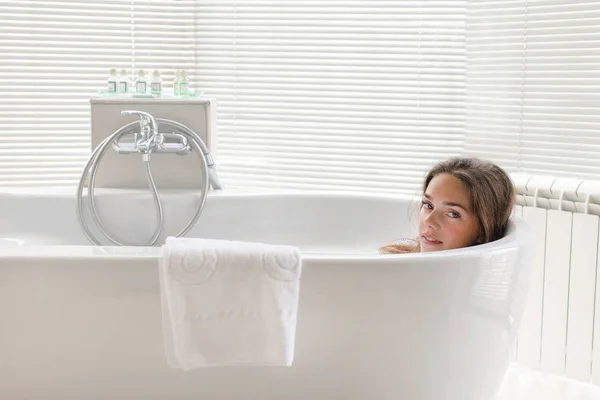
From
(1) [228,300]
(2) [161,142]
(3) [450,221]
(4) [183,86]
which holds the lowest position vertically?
(1) [228,300]

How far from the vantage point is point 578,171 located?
8.98ft

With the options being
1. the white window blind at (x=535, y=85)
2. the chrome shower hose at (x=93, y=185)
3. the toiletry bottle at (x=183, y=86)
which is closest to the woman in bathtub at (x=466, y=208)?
the white window blind at (x=535, y=85)

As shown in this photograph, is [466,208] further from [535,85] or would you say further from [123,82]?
[123,82]

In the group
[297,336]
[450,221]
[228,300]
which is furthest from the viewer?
[450,221]

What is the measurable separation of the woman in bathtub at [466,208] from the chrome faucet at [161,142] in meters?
0.94

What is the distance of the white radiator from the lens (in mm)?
2533

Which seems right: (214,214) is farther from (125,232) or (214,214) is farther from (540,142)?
(540,142)

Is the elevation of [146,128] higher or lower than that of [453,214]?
higher

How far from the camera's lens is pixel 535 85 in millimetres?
2857

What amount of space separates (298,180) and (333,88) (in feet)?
1.40

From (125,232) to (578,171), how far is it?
1.60 meters

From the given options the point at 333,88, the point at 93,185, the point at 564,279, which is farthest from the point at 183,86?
the point at 564,279

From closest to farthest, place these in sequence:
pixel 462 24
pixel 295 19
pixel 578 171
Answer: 1. pixel 578 171
2. pixel 462 24
3. pixel 295 19

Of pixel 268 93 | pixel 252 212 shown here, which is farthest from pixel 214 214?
pixel 268 93
